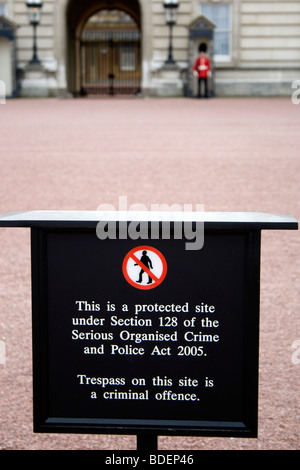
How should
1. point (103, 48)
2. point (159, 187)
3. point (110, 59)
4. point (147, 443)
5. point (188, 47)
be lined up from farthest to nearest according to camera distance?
point (103, 48)
point (110, 59)
point (188, 47)
point (159, 187)
point (147, 443)

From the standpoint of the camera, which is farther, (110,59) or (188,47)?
(110,59)

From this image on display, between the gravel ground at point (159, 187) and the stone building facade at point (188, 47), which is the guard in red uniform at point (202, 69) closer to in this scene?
the stone building facade at point (188, 47)

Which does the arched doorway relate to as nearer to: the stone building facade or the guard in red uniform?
the stone building facade

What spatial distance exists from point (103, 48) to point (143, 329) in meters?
47.5

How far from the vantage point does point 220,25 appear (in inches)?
1315

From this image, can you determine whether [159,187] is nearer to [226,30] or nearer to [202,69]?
[202,69]

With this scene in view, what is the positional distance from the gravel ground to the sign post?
1.98 ft

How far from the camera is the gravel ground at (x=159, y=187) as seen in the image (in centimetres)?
Result: 353

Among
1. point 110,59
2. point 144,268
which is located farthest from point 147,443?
point 110,59

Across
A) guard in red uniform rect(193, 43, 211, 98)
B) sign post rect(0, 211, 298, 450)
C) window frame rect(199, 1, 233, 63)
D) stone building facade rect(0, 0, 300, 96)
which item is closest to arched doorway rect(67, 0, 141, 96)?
stone building facade rect(0, 0, 300, 96)

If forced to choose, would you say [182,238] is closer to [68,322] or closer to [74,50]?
[68,322]

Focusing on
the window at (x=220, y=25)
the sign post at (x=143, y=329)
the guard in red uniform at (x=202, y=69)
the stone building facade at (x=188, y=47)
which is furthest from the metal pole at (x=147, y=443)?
the window at (x=220, y=25)

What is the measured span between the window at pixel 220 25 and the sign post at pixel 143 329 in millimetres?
31524

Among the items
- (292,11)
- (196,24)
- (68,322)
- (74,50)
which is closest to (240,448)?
(68,322)
